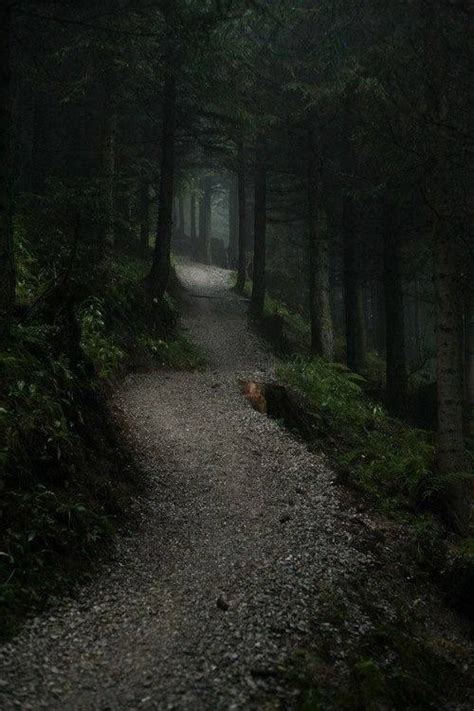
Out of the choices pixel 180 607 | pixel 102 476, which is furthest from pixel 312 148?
pixel 180 607

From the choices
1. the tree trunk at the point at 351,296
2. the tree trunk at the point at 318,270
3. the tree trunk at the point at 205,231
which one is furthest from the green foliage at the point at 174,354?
the tree trunk at the point at 205,231

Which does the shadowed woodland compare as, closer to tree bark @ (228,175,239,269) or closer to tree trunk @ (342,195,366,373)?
tree trunk @ (342,195,366,373)

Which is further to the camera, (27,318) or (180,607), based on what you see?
(27,318)

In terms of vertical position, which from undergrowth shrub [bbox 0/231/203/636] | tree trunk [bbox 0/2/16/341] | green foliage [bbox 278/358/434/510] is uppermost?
tree trunk [bbox 0/2/16/341]

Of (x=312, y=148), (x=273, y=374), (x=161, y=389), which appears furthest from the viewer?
(x=312, y=148)

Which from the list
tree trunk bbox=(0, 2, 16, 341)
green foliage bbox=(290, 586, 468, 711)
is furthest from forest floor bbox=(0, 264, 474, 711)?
tree trunk bbox=(0, 2, 16, 341)

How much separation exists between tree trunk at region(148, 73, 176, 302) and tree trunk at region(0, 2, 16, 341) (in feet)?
30.3

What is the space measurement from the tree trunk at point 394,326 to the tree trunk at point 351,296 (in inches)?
64.6

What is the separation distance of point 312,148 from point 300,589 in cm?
1482

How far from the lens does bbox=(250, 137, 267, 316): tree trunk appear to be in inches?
859

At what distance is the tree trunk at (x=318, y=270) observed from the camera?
57.9ft

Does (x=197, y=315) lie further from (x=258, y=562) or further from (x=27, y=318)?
(x=258, y=562)

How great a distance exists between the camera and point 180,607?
5.18 m

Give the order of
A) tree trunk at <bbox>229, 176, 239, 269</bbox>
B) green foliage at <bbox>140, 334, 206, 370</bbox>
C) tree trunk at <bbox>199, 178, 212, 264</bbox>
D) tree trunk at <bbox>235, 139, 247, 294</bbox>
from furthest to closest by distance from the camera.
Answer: tree trunk at <bbox>199, 178, 212, 264</bbox> < tree trunk at <bbox>229, 176, 239, 269</bbox> < tree trunk at <bbox>235, 139, 247, 294</bbox> < green foliage at <bbox>140, 334, 206, 370</bbox>
